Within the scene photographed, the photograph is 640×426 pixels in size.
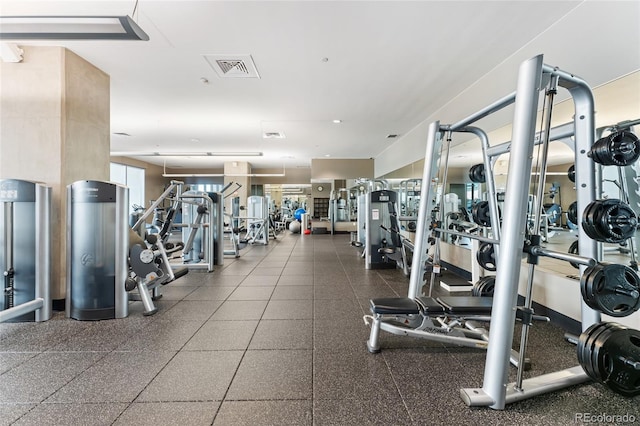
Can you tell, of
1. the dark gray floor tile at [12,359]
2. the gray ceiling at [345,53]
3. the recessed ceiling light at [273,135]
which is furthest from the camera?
the recessed ceiling light at [273,135]

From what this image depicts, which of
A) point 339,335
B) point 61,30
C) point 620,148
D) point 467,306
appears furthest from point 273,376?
point 61,30

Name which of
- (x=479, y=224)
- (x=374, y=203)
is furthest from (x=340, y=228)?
(x=479, y=224)

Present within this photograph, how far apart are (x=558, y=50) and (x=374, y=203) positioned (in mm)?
2857

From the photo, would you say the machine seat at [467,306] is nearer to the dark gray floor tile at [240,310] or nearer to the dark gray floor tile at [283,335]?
the dark gray floor tile at [283,335]

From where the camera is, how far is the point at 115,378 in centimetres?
164

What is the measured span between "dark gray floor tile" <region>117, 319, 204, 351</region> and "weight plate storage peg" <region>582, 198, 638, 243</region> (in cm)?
260

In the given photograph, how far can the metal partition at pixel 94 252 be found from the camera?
2451 mm

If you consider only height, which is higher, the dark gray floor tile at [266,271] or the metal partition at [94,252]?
the metal partition at [94,252]

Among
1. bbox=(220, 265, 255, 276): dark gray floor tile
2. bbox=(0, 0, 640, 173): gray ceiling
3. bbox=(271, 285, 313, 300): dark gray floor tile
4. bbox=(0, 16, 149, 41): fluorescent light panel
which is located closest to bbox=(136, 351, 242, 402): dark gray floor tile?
bbox=(271, 285, 313, 300): dark gray floor tile

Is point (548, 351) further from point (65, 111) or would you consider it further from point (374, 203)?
point (65, 111)

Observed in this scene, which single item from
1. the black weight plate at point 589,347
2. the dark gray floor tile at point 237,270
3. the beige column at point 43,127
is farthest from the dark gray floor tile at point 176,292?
the black weight plate at point 589,347

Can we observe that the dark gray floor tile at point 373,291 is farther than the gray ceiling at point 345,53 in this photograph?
Yes

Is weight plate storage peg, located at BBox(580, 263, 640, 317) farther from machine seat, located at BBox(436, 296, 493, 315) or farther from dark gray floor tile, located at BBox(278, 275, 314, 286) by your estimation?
dark gray floor tile, located at BBox(278, 275, 314, 286)

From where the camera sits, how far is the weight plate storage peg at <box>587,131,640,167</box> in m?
1.37
